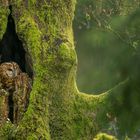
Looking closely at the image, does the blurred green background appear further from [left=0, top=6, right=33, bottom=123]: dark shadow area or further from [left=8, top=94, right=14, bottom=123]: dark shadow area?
[left=8, top=94, right=14, bottom=123]: dark shadow area

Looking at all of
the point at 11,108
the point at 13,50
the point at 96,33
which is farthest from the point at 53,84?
the point at 96,33

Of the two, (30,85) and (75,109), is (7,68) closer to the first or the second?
(30,85)

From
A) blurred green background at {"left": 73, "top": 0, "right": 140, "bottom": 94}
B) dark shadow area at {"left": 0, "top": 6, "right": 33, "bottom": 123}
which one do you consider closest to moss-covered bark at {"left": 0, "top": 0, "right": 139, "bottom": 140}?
dark shadow area at {"left": 0, "top": 6, "right": 33, "bottom": 123}

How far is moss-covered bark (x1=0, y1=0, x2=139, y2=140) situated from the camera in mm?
5879

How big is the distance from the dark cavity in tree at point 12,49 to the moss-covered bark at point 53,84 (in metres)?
0.27

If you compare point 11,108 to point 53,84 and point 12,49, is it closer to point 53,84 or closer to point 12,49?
point 53,84

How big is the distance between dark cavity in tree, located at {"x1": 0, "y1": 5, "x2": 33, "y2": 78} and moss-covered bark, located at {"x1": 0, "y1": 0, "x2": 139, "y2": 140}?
0.89 ft

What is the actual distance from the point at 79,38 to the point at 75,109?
9.85 m

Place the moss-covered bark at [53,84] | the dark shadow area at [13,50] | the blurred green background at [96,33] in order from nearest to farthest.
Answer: the moss-covered bark at [53,84] < the dark shadow area at [13,50] < the blurred green background at [96,33]

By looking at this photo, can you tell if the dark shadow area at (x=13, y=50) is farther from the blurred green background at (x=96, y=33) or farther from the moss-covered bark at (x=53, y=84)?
the blurred green background at (x=96, y=33)

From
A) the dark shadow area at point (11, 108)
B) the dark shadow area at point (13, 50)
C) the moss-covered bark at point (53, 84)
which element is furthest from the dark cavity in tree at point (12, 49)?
the dark shadow area at point (11, 108)

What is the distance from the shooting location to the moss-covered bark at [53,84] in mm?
5879

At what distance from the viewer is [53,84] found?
6109mm

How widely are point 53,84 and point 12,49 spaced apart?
2.77 ft
